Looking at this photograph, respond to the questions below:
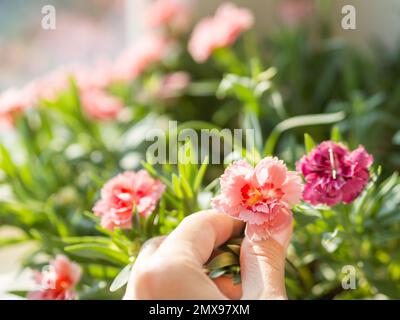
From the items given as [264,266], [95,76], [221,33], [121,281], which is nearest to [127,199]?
[121,281]

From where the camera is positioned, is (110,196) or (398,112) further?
(398,112)

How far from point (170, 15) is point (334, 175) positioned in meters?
0.92

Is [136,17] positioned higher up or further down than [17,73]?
higher up

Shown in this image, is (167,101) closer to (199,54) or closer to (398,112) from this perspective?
(199,54)

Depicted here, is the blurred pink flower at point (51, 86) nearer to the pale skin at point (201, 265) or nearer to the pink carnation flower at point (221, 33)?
the pink carnation flower at point (221, 33)

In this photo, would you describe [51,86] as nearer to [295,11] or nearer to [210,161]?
[210,161]

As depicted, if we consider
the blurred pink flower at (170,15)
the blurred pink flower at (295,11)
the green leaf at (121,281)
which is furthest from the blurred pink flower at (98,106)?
the green leaf at (121,281)

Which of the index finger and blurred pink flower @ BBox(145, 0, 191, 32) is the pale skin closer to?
the index finger

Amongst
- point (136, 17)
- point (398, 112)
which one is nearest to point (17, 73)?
point (136, 17)

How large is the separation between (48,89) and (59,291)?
65cm

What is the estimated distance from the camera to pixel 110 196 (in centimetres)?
83

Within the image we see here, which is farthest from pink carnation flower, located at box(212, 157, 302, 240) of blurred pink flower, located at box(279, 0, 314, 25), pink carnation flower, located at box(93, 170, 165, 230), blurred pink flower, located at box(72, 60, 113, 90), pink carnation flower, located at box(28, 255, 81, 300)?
blurred pink flower, located at box(279, 0, 314, 25)

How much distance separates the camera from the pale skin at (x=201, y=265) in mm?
632
